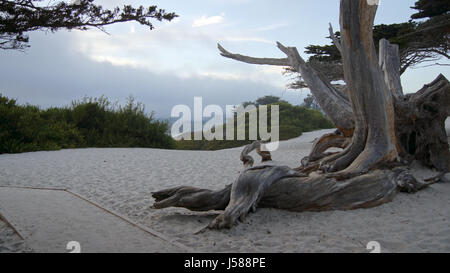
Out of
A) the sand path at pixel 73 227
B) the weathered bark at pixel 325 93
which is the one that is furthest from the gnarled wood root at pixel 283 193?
the weathered bark at pixel 325 93

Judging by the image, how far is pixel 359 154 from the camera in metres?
5.52

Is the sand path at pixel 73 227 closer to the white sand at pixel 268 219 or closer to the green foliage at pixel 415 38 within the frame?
the white sand at pixel 268 219

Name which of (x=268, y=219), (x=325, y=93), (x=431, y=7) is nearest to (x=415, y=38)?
(x=431, y=7)

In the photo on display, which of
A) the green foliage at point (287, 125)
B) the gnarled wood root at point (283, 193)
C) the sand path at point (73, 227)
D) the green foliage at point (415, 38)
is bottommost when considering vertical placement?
the sand path at point (73, 227)

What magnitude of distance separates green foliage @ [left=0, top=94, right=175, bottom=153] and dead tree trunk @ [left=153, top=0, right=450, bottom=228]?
28.0ft

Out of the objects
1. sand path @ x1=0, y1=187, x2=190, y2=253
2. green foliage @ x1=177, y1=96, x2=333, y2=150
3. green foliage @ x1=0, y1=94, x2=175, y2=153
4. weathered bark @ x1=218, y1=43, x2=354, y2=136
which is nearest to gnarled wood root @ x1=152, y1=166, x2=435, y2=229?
sand path @ x1=0, y1=187, x2=190, y2=253

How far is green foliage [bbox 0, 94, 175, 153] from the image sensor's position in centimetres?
1116

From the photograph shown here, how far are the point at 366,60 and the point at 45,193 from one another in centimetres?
531

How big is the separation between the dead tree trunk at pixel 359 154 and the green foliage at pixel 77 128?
854 cm

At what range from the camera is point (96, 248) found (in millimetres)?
3342

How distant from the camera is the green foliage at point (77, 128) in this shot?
11.2 metres
